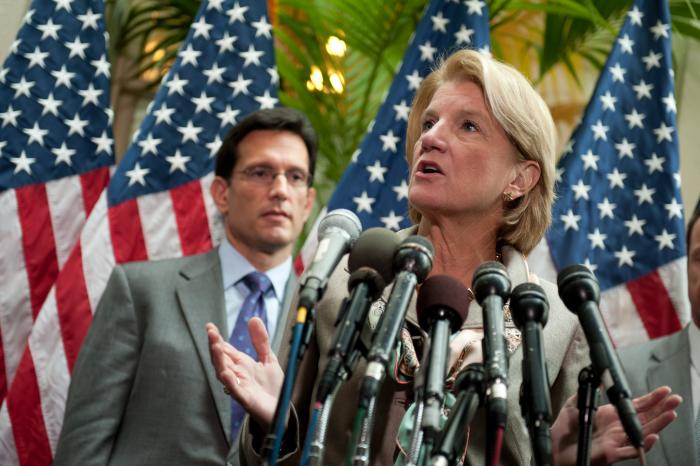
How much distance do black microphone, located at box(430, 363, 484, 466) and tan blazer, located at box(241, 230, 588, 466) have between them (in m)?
0.48

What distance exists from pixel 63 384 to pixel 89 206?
0.90 metres

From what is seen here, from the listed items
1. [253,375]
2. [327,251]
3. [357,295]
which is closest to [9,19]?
[253,375]

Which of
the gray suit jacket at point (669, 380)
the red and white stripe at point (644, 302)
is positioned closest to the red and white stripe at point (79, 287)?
the red and white stripe at point (644, 302)

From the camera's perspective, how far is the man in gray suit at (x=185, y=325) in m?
3.00

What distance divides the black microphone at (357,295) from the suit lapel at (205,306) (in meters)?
1.58

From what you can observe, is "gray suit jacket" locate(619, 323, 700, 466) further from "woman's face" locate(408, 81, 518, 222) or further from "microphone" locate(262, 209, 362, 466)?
"microphone" locate(262, 209, 362, 466)

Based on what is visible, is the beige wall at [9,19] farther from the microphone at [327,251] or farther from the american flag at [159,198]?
the microphone at [327,251]

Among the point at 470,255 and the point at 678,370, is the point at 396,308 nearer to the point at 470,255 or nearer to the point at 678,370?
the point at 470,255

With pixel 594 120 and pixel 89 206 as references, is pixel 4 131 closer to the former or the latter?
pixel 89 206

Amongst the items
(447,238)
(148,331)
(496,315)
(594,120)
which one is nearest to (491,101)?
(447,238)

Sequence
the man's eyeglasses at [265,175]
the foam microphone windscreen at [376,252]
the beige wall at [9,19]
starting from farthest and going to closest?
the beige wall at [9,19], the man's eyeglasses at [265,175], the foam microphone windscreen at [376,252]

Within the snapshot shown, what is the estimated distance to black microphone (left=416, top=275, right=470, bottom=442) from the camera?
1383 mm

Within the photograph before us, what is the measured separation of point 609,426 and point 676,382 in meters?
1.23

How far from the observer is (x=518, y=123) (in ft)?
7.46
